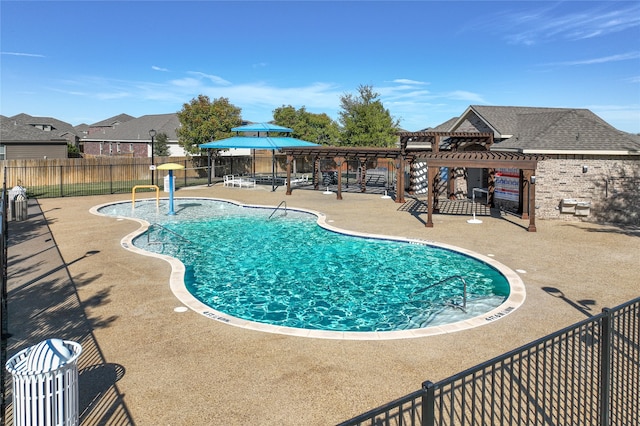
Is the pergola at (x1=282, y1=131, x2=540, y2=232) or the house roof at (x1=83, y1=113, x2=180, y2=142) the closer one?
the pergola at (x1=282, y1=131, x2=540, y2=232)

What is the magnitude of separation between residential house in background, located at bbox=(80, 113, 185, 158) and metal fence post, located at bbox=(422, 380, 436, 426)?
2066 inches

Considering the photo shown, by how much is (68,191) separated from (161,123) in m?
26.4

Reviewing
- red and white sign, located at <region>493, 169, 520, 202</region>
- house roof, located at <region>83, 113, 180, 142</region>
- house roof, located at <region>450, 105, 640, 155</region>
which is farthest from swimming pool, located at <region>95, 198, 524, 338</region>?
house roof, located at <region>83, 113, 180, 142</region>

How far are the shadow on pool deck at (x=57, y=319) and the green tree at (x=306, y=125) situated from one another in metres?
38.2

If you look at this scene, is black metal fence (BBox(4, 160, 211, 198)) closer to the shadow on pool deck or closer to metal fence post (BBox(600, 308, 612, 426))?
the shadow on pool deck

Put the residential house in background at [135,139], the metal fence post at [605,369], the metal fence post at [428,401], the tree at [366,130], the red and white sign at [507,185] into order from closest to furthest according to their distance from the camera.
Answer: the metal fence post at [428,401] < the metal fence post at [605,369] < the red and white sign at [507,185] < the tree at [366,130] < the residential house in background at [135,139]

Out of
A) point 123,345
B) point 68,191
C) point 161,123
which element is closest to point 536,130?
point 123,345

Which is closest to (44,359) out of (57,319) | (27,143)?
(57,319)

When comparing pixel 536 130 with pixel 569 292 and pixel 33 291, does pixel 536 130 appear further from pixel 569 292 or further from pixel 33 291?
pixel 33 291

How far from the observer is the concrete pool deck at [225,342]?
5846 millimetres

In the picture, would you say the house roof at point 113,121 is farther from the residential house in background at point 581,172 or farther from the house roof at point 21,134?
the residential house in background at point 581,172

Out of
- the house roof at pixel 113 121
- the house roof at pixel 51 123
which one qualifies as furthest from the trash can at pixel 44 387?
the house roof at pixel 113 121

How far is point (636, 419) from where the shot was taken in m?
5.19

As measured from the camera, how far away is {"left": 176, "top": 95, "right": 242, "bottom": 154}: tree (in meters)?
38.4
